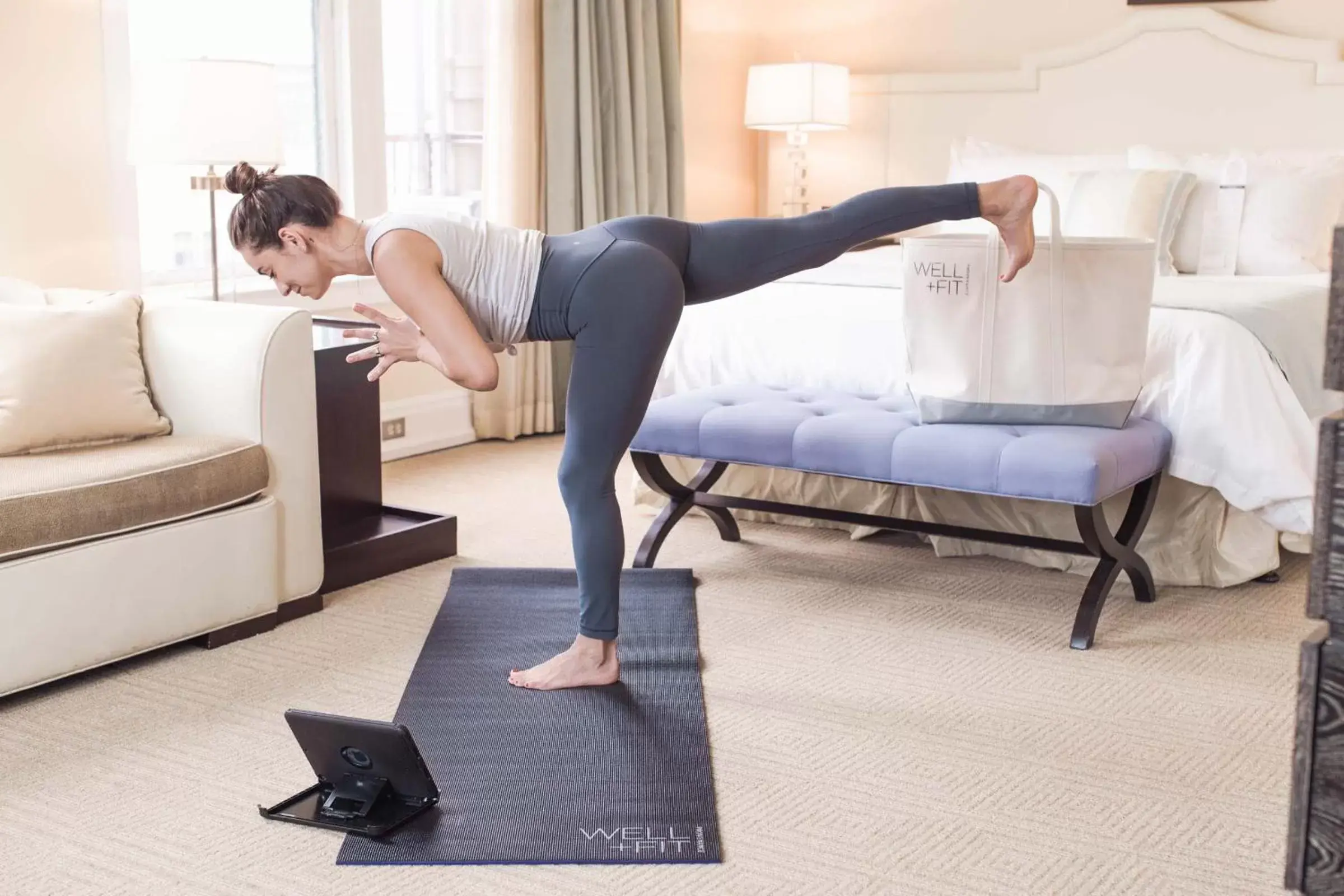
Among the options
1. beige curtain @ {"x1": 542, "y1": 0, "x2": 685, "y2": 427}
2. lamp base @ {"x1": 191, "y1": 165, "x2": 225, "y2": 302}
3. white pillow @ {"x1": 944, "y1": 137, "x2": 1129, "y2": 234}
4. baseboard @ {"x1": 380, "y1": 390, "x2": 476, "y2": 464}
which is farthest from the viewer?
beige curtain @ {"x1": 542, "y1": 0, "x2": 685, "y2": 427}

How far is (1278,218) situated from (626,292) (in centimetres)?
290

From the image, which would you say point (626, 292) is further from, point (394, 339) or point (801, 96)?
point (801, 96)

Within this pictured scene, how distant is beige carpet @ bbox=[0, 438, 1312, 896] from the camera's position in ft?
6.23

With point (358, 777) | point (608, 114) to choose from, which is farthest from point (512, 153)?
point (358, 777)

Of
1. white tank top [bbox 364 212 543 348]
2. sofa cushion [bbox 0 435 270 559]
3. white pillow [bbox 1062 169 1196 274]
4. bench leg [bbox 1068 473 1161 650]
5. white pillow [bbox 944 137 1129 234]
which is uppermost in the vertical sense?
white pillow [bbox 944 137 1129 234]

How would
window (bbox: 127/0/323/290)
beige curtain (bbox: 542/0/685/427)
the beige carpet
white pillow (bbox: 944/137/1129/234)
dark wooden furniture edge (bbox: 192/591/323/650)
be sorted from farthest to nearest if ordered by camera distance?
beige curtain (bbox: 542/0/685/427)
white pillow (bbox: 944/137/1129/234)
window (bbox: 127/0/323/290)
dark wooden furniture edge (bbox: 192/591/323/650)
the beige carpet

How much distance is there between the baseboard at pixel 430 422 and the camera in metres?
4.68

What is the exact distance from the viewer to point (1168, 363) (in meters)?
3.15

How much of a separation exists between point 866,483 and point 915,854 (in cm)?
178

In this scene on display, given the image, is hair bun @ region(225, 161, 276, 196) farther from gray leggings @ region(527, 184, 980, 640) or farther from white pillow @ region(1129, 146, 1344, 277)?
white pillow @ region(1129, 146, 1344, 277)

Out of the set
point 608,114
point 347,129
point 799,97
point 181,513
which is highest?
point 799,97

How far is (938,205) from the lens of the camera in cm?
257

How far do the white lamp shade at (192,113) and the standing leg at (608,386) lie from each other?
1.37 m

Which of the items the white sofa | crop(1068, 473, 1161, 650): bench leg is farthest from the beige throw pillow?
crop(1068, 473, 1161, 650): bench leg
